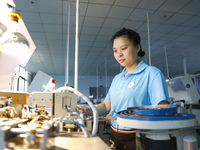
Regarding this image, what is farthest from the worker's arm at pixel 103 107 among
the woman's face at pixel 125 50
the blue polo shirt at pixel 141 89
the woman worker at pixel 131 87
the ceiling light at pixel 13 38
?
the ceiling light at pixel 13 38

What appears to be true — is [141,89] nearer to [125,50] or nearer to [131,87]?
[131,87]

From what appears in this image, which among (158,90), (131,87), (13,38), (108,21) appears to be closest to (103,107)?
(131,87)

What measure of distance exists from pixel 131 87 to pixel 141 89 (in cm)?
7

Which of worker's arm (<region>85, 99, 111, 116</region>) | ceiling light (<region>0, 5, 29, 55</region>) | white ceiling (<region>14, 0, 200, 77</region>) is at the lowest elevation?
worker's arm (<region>85, 99, 111, 116</region>)

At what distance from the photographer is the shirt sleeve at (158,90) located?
847 mm

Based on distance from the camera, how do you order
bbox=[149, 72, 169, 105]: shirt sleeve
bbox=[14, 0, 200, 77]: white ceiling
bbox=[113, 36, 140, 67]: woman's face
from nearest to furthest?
bbox=[149, 72, 169, 105]: shirt sleeve, bbox=[113, 36, 140, 67]: woman's face, bbox=[14, 0, 200, 77]: white ceiling

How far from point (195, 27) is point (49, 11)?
3595mm

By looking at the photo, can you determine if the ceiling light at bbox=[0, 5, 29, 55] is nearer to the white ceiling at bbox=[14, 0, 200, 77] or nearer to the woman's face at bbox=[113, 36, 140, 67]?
the woman's face at bbox=[113, 36, 140, 67]

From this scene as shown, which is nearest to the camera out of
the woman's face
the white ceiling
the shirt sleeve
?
the shirt sleeve

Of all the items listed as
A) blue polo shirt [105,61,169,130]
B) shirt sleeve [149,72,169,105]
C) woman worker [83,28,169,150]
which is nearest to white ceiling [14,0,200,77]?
Result: woman worker [83,28,169,150]

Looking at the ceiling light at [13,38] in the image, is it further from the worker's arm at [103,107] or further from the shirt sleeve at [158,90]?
the shirt sleeve at [158,90]

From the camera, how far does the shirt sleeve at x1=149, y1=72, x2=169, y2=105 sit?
0.85m

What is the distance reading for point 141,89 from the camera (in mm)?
956

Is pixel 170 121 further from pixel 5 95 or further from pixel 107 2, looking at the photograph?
pixel 107 2
